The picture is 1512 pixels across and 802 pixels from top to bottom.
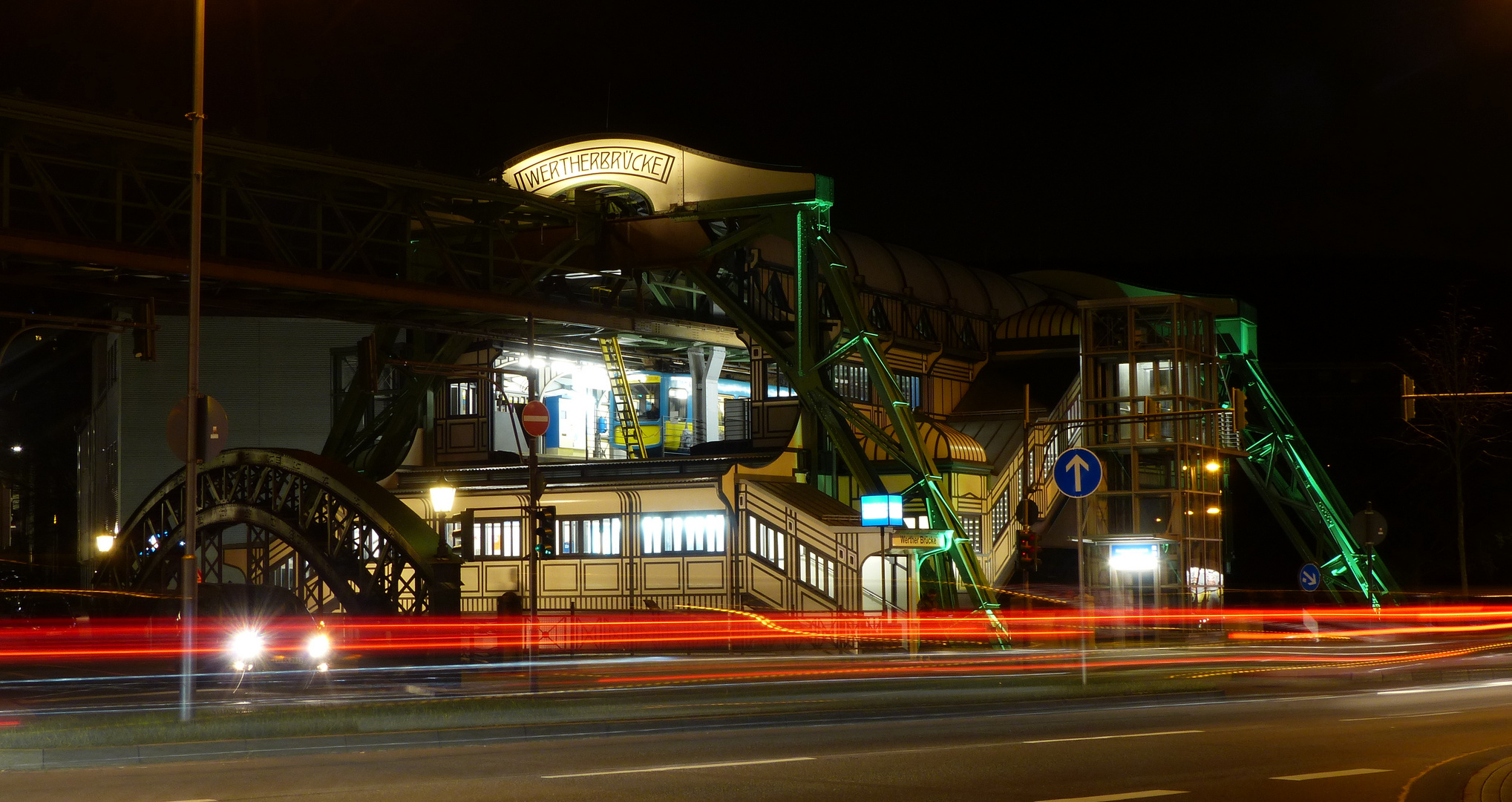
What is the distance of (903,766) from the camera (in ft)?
43.1

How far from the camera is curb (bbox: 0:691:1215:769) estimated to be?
46.8 feet

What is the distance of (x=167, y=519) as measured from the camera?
120 feet

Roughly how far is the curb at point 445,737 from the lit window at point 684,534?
16692 mm

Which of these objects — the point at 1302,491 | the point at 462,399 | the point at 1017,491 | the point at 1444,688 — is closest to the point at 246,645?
the point at 1444,688

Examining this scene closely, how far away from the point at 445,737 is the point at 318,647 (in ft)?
27.2

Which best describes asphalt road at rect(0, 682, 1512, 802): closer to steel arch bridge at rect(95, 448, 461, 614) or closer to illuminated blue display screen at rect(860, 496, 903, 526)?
illuminated blue display screen at rect(860, 496, 903, 526)

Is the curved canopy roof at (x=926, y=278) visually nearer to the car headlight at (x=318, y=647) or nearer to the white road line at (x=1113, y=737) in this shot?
the car headlight at (x=318, y=647)

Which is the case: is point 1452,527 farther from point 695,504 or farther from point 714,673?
point 714,673

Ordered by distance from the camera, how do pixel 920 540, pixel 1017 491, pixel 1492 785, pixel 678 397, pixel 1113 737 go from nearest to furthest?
pixel 1492 785 → pixel 1113 737 → pixel 920 540 → pixel 1017 491 → pixel 678 397

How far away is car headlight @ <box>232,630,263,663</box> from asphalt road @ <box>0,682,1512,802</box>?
929 cm

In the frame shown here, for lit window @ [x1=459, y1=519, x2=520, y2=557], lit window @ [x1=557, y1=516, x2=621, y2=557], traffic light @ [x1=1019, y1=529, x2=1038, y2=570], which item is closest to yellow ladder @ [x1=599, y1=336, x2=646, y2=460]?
lit window @ [x1=557, y1=516, x2=621, y2=557]

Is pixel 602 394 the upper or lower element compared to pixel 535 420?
upper

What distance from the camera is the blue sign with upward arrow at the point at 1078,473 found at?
20875mm

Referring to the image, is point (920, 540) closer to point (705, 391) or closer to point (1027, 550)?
point (1027, 550)
